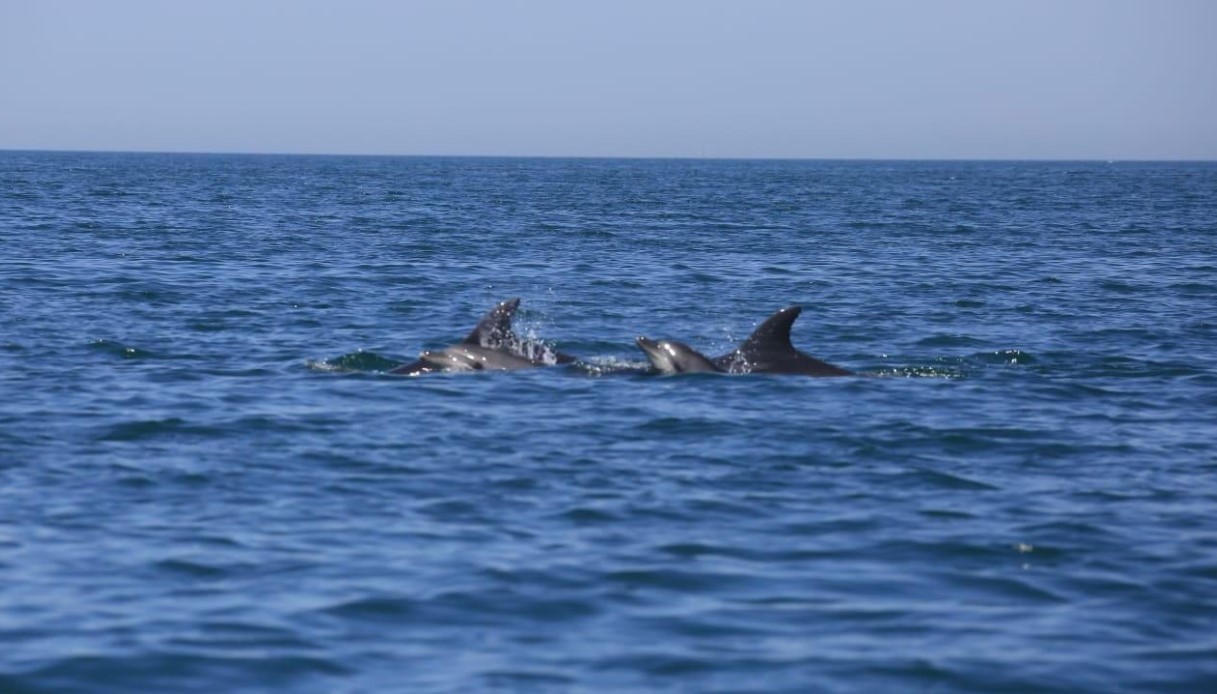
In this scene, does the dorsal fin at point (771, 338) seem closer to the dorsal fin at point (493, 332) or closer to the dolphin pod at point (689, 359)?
the dolphin pod at point (689, 359)

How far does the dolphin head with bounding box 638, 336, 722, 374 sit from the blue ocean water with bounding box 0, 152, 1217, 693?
438 millimetres

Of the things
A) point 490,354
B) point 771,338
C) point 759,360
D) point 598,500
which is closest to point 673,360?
point 759,360

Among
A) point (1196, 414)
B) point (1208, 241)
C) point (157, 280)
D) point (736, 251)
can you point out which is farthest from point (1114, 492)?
point (1208, 241)

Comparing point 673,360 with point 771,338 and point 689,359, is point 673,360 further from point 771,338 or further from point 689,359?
point 771,338

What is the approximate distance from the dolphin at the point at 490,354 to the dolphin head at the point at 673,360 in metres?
1.53

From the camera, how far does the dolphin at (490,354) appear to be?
21188mm

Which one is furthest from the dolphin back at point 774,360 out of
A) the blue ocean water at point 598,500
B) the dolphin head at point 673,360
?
the blue ocean water at point 598,500

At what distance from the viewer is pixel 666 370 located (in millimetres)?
21047

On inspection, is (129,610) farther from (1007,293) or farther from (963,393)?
(1007,293)

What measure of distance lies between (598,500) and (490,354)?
806 cm

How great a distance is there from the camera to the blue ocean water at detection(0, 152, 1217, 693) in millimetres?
10000

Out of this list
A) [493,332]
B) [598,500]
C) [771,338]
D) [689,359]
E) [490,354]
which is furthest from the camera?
[493,332]

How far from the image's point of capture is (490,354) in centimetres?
2159

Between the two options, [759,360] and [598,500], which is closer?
[598,500]
